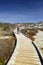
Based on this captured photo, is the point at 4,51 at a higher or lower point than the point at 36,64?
lower

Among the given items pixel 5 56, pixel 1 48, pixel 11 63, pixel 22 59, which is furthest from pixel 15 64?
pixel 1 48

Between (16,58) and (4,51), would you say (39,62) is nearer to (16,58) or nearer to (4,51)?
(16,58)

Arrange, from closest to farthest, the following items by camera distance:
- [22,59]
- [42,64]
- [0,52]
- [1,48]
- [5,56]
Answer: [42,64], [22,59], [5,56], [0,52], [1,48]

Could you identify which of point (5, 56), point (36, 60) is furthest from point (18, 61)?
point (5, 56)

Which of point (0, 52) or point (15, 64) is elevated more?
point (15, 64)

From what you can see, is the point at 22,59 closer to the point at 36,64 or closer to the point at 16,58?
the point at 16,58

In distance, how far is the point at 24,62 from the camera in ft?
42.0

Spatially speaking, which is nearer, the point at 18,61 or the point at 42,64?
the point at 42,64

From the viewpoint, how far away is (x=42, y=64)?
11.8m

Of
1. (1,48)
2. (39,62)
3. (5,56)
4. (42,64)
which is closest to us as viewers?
(42,64)

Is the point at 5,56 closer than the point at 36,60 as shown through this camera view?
No

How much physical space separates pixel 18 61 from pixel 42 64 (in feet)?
7.11

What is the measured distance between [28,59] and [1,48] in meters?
9.84

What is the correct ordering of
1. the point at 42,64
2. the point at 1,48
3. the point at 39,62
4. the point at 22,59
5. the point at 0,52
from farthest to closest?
the point at 1,48, the point at 0,52, the point at 22,59, the point at 39,62, the point at 42,64
